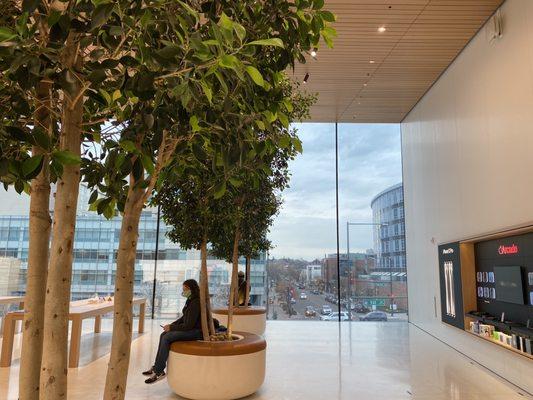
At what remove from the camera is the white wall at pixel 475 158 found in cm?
552

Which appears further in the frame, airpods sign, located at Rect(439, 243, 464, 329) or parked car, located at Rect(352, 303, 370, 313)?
parked car, located at Rect(352, 303, 370, 313)

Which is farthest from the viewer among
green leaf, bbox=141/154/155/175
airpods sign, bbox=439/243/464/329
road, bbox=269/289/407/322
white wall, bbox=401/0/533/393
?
road, bbox=269/289/407/322

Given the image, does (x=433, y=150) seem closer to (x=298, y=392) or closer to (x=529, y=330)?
(x=529, y=330)

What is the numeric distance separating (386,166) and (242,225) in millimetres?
7468

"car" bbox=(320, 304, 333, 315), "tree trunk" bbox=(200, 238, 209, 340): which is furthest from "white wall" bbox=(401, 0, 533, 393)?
"tree trunk" bbox=(200, 238, 209, 340)

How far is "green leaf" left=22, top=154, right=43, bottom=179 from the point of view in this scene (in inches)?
31.6

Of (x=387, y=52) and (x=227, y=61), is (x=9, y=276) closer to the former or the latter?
(x=387, y=52)

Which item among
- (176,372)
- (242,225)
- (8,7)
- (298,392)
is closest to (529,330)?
(298,392)

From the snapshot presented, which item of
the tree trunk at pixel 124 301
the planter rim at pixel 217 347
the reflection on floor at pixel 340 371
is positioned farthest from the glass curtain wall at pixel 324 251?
the tree trunk at pixel 124 301

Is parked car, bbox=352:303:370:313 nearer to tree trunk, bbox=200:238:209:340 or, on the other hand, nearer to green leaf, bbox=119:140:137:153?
tree trunk, bbox=200:238:209:340

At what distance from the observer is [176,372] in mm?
4301

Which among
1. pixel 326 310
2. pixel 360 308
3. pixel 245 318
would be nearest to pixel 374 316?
pixel 360 308

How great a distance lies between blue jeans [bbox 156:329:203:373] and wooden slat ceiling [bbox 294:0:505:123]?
4315 mm

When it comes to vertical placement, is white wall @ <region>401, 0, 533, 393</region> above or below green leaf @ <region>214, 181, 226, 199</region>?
above
